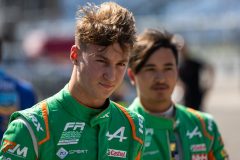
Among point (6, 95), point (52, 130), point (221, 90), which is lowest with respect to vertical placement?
point (221, 90)

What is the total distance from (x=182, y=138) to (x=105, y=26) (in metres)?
1.36

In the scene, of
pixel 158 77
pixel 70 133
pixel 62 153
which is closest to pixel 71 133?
pixel 70 133

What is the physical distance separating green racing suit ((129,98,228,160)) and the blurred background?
15.3 m

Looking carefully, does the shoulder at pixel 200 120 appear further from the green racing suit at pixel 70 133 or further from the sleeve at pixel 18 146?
the sleeve at pixel 18 146

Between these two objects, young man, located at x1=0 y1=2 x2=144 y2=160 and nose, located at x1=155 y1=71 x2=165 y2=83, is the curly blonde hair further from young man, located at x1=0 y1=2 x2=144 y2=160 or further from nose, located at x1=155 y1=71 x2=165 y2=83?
nose, located at x1=155 y1=71 x2=165 y2=83

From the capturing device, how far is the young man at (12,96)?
579cm

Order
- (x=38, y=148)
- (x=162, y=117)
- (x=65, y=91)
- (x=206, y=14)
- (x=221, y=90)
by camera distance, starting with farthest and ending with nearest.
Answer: (x=206, y=14), (x=221, y=90), (x=162, y=117), (x=65, y=91), (x=38, y=148)

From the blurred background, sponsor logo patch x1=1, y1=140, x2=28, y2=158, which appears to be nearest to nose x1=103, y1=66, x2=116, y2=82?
sponsor logo patch x1=1, y1=140, x2=28, y2=158

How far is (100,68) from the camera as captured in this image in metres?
3.08

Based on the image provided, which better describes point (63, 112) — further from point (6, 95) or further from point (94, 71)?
point (6, 95)

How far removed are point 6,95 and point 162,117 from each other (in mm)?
2031

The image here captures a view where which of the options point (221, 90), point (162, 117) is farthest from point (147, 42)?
point (221, 90)

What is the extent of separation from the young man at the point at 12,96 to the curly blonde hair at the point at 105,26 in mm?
2692

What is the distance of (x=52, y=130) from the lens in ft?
10.2
